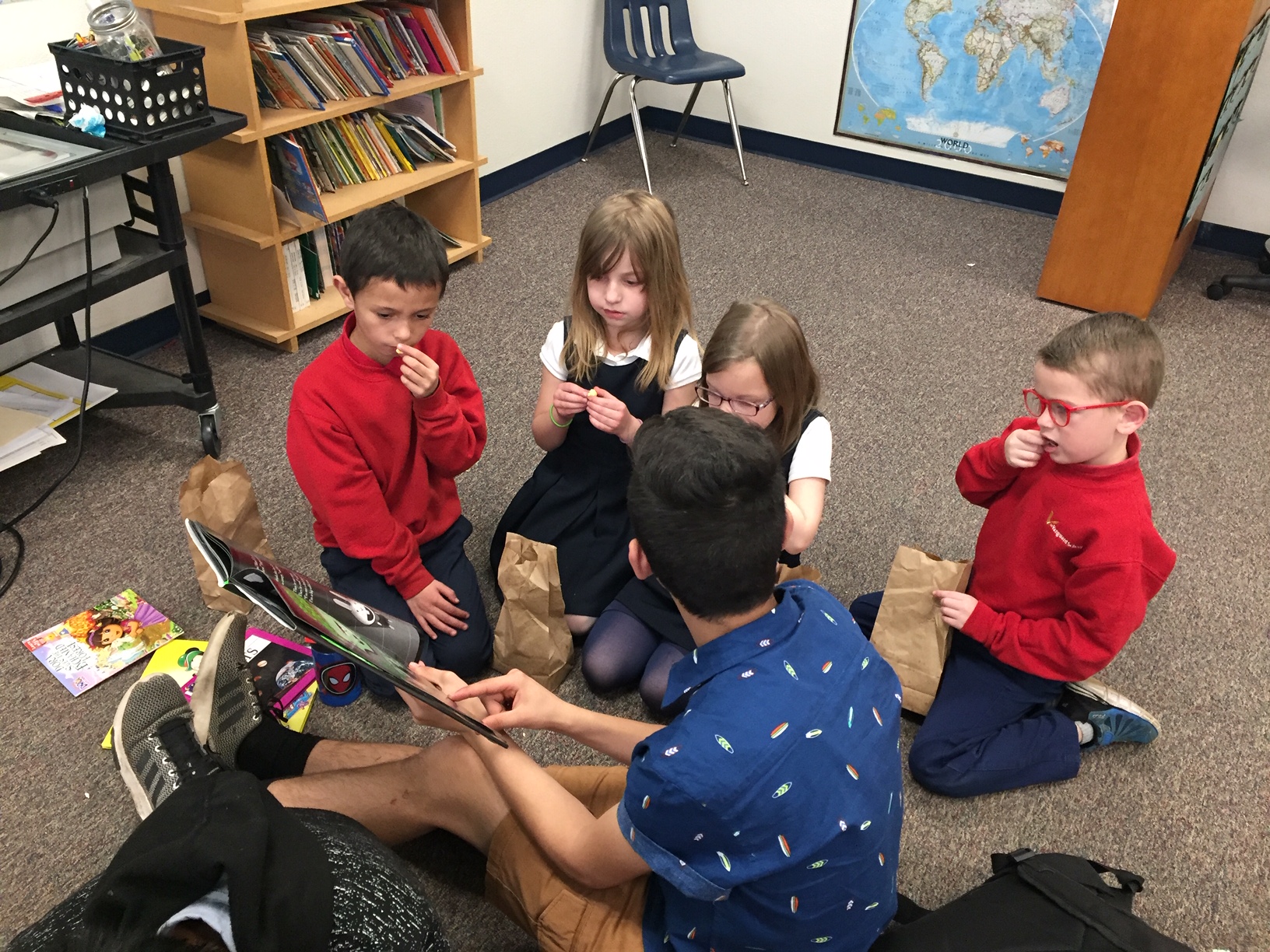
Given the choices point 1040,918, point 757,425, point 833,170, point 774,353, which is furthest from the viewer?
point 833,170

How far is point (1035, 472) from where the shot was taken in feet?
5.40

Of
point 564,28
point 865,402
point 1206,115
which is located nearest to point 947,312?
point 865,402

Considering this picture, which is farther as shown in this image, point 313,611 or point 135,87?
point 135,87

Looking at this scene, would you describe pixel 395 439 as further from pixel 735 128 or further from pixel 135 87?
pixel 735 128

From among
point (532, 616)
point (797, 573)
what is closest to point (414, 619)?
point (532, 616)

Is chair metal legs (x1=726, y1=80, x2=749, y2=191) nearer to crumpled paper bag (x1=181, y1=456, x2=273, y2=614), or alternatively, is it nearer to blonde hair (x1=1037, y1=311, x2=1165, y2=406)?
crumpled paper bag (x1=181, y1=456, x2=273, y2=614)

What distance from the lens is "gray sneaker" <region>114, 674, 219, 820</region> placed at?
1.41 meters

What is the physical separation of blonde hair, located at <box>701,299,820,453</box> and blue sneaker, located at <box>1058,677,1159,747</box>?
0.67m

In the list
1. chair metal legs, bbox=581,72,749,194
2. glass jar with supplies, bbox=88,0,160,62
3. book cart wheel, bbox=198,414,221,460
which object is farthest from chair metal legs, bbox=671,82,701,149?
book cart wheel, bbox=198,414,221,460

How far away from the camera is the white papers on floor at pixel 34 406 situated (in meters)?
2.09

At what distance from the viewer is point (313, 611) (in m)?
1.15

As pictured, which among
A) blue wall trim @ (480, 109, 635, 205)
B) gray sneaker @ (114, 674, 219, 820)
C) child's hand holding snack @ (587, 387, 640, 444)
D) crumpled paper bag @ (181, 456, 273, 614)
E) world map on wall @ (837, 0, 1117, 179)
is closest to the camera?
gray sneaker @ (114, 674, 219, 820)

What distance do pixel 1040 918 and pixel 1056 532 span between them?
25.0 inches

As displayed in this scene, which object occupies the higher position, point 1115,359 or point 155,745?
point 1115,359
